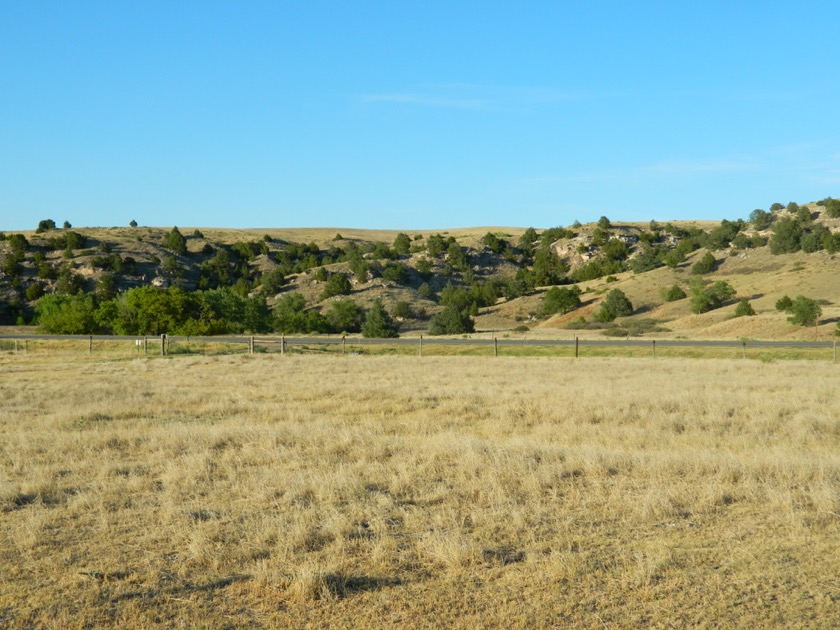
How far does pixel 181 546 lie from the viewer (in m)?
7.36

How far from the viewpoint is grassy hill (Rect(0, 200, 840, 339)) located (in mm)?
77438

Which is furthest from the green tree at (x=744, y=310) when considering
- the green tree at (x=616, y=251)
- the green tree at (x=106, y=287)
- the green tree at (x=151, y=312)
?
the green tree at (x=106, y=287)

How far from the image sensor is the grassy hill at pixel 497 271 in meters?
77.4

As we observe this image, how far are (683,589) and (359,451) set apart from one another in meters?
6.75

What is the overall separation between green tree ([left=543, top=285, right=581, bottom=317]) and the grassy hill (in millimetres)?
827

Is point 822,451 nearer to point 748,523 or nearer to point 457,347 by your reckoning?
point 748,523

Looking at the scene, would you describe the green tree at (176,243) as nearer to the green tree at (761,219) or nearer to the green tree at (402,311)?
the green tree at (402,311)

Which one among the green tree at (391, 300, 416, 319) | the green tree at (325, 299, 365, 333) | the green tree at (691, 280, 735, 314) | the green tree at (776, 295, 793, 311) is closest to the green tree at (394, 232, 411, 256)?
the green tree at (391, 300, 416, 319)

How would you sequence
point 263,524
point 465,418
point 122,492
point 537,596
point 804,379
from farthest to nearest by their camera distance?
point 804,379 → point 465,418 → point 122,492 → point 263,524 → point 537,596

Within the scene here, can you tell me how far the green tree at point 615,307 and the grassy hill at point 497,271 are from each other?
3.72ft

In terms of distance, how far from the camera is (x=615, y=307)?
81.6 meters

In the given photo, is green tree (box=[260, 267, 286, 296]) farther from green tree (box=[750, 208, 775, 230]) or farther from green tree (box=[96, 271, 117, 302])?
green tree (box=[750, 208, 775, 230])

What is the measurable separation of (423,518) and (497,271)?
11569cm

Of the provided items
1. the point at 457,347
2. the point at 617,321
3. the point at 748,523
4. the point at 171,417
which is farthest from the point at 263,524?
the point at 617,321
